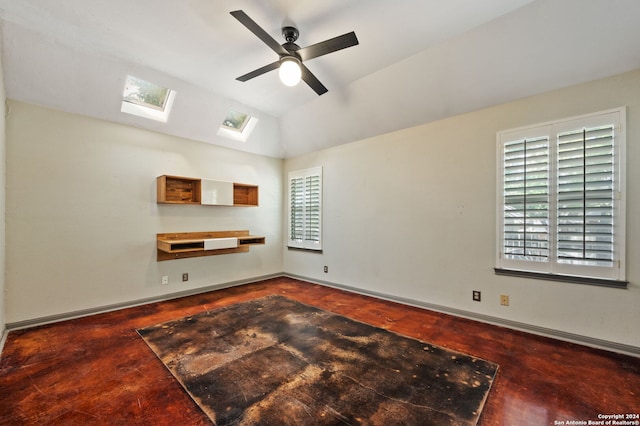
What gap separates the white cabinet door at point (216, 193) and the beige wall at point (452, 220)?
68.5 inches

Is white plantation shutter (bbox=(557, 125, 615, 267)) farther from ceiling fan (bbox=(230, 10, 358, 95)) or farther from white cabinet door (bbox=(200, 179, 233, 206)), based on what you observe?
white cabinet door (bbox=(200, 179, 233, 206))

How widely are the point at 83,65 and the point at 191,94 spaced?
1113 millimetres

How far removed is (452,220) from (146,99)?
4550mm

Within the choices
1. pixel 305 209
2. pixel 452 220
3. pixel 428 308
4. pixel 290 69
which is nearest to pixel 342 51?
pixel 290 69

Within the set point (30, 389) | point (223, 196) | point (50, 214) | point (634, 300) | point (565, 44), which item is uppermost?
point (565, 44)

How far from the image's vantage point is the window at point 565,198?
2424mm

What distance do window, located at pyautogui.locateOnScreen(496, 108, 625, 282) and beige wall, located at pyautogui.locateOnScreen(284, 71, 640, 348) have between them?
10 centimetres

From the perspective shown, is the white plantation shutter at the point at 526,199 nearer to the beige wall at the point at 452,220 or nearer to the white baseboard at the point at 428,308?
the beige wall at the point at 452,220

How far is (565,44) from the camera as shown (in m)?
2.37

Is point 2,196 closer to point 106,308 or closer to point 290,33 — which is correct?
point 106,308

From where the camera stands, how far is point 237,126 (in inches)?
187

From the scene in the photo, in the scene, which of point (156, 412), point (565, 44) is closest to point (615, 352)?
point (565, 44)

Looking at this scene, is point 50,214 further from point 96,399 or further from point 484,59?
point 484,59

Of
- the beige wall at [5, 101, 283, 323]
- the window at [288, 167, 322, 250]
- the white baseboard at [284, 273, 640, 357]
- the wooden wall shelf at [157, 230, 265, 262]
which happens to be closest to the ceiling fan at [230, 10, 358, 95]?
the beige wall at [5, 101, 283, 323]
